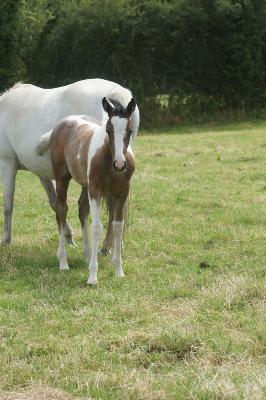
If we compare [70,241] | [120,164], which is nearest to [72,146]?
[120,164]

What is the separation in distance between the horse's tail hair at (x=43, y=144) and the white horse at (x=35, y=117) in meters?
0.15

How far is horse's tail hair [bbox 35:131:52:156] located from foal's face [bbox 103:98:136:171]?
4.98ft

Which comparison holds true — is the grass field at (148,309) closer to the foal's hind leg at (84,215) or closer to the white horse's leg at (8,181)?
the foal's hind leg at (84,215)

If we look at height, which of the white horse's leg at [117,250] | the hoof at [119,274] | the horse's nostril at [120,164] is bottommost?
the hoof at [119,274]

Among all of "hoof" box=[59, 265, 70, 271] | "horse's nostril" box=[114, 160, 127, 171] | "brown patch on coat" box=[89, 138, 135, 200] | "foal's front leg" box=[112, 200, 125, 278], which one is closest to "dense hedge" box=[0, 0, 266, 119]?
"hoof" box=[59, 265, 70, 271]

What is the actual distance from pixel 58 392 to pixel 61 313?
1.49m

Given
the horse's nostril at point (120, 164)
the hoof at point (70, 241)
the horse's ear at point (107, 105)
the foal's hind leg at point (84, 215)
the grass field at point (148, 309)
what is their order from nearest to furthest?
1. the grass field at point (148, 309)
2. the horse's nostril at point (120, 164)
3. the horse's ear at point (107, 105)
4. the foal's hind leg at point (84, 215)
5. the hoof at point (70, 241)

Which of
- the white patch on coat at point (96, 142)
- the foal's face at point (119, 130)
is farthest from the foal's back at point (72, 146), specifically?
the foal's face at point (119, 130)

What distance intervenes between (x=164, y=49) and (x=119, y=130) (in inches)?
689

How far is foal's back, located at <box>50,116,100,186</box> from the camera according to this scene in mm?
6555

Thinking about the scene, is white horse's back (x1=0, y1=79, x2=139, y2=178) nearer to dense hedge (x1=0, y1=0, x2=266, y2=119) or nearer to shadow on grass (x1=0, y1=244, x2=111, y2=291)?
shadow on grass (x1=0, y1=244, x2=111, y2=291)

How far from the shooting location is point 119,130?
5.84m

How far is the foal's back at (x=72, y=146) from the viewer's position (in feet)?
21.5

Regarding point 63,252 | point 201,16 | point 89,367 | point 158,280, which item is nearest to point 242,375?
point 89,367
